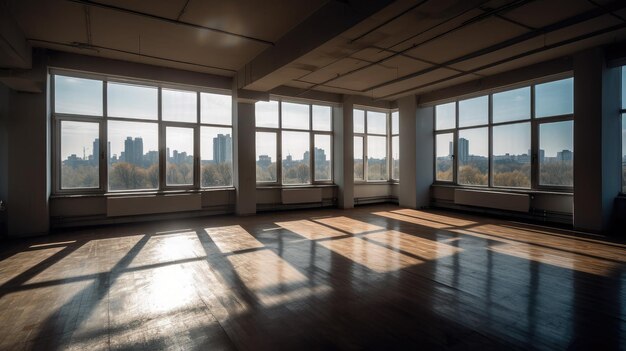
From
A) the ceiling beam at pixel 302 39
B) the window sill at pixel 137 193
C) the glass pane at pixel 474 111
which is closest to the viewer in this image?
the ceiling beam at pixel 302 39

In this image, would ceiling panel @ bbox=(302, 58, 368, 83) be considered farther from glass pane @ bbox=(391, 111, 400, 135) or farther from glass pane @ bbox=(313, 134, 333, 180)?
glass pane @ bbox=(391, 111, 400, 135)

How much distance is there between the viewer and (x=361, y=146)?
10.6 meters

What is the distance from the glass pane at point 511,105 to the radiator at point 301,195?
4.99 meters

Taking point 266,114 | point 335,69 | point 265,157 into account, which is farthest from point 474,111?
point 265,157

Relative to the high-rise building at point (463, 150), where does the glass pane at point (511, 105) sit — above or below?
above

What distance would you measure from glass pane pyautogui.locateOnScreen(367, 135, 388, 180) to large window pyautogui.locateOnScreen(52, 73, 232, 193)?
455cm

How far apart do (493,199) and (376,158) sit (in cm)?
386

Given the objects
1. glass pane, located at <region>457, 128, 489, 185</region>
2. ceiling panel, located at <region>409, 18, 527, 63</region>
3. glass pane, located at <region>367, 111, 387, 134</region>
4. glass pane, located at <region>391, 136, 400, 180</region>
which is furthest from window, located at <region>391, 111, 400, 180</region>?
ceiling panel, located at <region>409, 18, 527, 63</region>

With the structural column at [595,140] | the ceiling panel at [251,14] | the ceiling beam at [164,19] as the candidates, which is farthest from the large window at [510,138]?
the ceiling beam at [164,19]

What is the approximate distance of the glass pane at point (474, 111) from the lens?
8508mm

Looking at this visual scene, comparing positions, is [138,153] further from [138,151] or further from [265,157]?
[265,157]

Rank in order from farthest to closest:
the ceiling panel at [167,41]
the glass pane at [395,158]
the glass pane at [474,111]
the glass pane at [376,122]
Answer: the glass pane at [395,158] → the glass pane at [376,122] → the glass pane at [474,111] → the ceiling panel at [167,41]

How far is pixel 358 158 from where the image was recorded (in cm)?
1055

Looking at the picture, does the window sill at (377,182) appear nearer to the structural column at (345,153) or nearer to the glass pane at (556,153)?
the structural column at (345,153)
